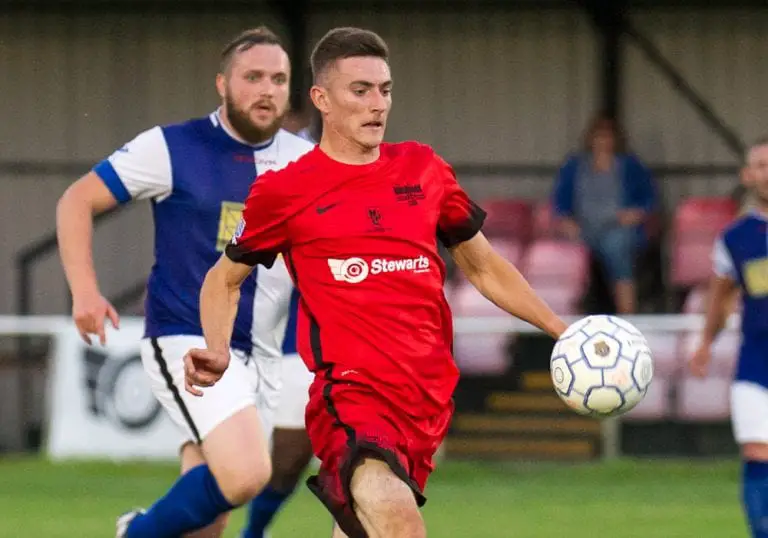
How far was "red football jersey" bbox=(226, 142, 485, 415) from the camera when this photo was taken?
18.4ft

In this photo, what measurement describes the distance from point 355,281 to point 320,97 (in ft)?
2.07

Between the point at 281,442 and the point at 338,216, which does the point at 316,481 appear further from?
the point at 281,442

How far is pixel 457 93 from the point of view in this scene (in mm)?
15945

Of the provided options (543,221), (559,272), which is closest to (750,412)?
(559,272)

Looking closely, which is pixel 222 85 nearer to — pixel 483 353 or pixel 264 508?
pixel 264 508

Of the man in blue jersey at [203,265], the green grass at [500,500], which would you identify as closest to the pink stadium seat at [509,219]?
the green grass at [500,500]

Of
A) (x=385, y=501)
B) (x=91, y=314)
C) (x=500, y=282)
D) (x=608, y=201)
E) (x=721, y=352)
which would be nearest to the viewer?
(x=385, y=501)

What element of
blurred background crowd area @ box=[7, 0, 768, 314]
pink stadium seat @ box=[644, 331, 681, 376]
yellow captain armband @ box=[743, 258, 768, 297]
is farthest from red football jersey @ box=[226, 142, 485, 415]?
blurred background crowd area @ box=[7, 0, 768, 314]

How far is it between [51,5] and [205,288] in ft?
35.8

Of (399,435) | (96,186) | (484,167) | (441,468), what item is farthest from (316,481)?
(484,167)

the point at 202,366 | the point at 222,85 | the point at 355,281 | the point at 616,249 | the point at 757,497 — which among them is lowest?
the point at 757,497

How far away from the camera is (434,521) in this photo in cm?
1009

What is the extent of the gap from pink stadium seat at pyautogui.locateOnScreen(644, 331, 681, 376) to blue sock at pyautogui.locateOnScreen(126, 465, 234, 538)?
6890 millimetres

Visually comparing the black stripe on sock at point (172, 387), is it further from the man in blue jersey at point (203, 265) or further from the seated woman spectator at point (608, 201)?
the seated woman spectator at point (608, 201)
